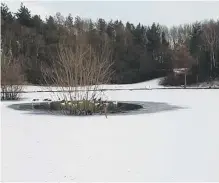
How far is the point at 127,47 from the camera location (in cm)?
4453

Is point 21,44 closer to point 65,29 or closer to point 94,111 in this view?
point 65,29

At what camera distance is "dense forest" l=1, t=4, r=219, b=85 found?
37.8m

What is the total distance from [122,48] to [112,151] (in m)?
38.1

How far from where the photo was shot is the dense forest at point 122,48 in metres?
37.8

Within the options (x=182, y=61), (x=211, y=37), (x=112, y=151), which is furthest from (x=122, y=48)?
(x=112, y=151)

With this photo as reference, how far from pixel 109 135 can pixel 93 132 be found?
56 cm

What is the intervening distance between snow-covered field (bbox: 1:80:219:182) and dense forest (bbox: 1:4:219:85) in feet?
93.4

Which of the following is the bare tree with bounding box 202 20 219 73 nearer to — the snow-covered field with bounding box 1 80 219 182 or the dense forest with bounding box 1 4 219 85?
the dense forest with bounding box 1 4 219 85

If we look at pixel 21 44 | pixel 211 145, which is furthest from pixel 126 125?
pixel 21 44

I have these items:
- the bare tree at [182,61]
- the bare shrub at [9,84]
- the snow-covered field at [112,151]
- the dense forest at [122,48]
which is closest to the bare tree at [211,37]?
the dense forest at [122,48]

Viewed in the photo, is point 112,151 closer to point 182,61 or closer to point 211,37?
point 182,61

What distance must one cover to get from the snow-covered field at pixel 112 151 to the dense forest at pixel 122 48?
28.5 metres

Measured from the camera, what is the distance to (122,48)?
43.9 meters

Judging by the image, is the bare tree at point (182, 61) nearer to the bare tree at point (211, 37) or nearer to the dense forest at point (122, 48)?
the dense forest at point (122, 48)
